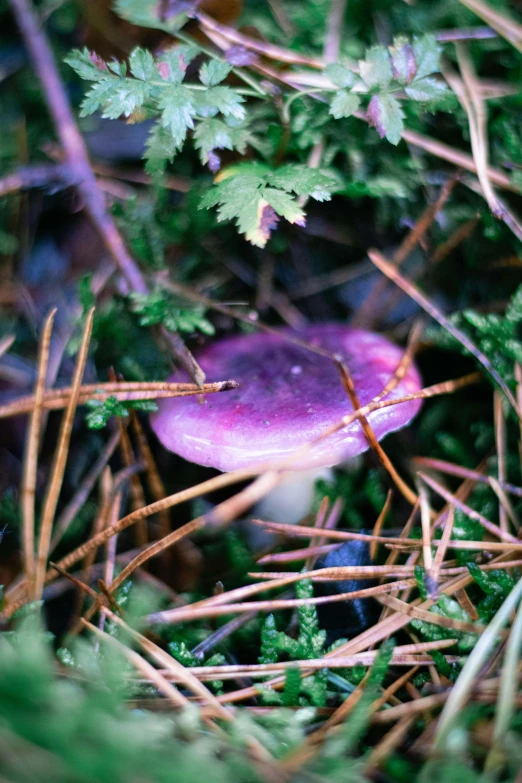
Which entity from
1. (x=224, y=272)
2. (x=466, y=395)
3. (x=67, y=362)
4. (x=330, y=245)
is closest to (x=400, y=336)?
(x=466, y=395)

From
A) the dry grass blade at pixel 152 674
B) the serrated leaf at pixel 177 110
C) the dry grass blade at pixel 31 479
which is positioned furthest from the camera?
the dry grass blade at pixel 31 479

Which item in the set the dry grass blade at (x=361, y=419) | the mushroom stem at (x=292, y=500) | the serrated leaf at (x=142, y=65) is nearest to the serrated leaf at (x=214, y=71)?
the serrated leaf at (x=142, y=65)

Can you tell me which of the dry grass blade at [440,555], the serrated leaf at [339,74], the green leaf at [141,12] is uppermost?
the green leaf at [141,12]

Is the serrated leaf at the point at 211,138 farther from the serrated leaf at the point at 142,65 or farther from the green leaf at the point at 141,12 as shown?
the green leaf at the point at 141,12

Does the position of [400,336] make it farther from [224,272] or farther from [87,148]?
[87,148]

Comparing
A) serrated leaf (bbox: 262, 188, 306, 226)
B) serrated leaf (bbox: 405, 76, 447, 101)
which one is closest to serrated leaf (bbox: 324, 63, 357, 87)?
serrated leaf (bbox: 405, 76, 447, 101)

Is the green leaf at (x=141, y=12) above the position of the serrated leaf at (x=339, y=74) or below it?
above

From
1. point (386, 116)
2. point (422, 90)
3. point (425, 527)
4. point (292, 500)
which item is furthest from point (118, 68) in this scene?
point (425, 527)

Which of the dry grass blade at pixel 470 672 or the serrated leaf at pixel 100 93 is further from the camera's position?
the serrated leaf at pixel 100 93

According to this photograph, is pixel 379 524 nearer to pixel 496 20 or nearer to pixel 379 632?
pixel 379 632
